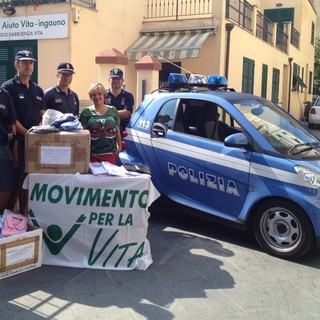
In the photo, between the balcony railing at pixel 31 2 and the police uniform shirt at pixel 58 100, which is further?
the balcony railing at pixel 31 2

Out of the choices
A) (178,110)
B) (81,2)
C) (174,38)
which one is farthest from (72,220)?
(174,38)

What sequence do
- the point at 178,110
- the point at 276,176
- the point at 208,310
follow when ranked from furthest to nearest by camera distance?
the point at 178,110
the point at 276,176
the point at 208,310

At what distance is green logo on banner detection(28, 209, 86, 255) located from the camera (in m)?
4.00

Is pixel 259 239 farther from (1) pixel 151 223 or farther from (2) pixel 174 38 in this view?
(2) pixel 174 38

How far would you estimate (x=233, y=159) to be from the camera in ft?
14.8

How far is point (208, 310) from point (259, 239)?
1.31 meters

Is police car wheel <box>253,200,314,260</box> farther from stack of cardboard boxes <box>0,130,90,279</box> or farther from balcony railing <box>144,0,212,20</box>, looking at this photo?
balcony railing <box>144,0,212,20</box>

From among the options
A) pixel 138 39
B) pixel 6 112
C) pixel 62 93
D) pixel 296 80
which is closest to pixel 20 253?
pixel 6 112

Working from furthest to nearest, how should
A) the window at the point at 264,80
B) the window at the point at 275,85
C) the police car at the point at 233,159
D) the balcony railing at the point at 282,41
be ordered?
the balcony railing at the point at 282,41 → the window at the point at 275,85 → the window at the point at 264,80 → the police car at the point at 233,159

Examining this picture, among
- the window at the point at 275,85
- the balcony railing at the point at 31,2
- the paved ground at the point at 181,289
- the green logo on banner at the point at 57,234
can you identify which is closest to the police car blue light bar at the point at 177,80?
the paved ground at the point at 181,289

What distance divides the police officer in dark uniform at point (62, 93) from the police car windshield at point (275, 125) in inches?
74.4

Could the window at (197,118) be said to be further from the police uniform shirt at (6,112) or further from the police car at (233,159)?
the police uniform shirt at (6,112)

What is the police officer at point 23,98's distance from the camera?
15.1 ft

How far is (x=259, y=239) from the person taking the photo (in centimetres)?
446
